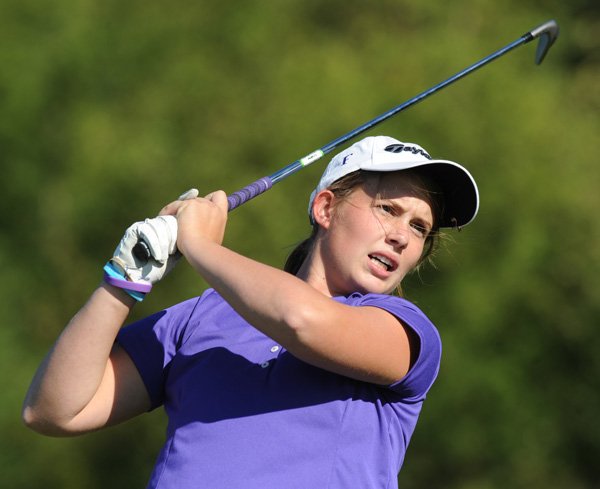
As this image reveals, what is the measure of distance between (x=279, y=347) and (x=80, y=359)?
0.36 meters

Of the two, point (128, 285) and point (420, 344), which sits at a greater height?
point (128, 285)

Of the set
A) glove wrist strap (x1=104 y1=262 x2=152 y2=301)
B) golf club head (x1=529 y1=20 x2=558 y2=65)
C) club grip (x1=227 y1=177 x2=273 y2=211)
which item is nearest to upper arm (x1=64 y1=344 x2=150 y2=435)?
glove wrist strap (x1=104 y1=262 x2=152 y2=301)

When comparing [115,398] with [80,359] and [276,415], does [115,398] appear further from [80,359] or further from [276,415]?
[276,415]

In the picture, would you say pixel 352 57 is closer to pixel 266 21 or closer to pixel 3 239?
pixel 266 21

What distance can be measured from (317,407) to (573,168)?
5.67 metres

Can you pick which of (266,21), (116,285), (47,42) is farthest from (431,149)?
(116,285)

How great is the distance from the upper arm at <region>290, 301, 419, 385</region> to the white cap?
34 cm

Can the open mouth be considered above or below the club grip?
below

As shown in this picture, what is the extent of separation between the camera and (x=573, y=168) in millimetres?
7305

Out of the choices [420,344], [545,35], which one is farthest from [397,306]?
[545,35]

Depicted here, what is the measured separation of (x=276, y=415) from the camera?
195cm

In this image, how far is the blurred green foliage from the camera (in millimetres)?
6855

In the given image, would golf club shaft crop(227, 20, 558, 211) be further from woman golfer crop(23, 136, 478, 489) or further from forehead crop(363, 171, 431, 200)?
forehead crop(363, 171, 431, 200)

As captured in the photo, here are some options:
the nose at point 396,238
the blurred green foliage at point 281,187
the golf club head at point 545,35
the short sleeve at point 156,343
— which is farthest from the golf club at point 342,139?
the blurred green foliage at point 281,187
